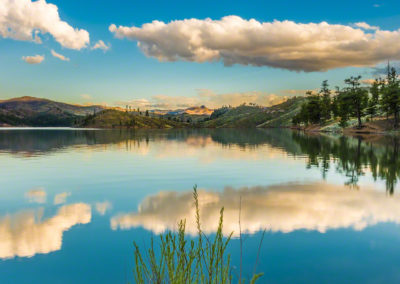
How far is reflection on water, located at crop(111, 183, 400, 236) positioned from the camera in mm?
16500

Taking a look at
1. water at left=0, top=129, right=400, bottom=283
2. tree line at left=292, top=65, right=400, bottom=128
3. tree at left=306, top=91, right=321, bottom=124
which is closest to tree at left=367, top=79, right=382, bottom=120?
tree line at left=292, top=65, right=400, bottom=128

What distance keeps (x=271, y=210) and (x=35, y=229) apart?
1303cm

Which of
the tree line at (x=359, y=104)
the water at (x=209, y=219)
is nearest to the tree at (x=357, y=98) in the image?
the tree line at (x=359, y=104)

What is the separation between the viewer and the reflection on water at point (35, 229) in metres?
13.6

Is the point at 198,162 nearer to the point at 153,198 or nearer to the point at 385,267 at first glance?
the point at 153,198

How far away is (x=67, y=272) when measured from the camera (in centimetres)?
1178

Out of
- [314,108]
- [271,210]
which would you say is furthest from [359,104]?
[271,210]

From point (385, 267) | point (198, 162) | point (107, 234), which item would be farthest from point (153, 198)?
point (198, 162)

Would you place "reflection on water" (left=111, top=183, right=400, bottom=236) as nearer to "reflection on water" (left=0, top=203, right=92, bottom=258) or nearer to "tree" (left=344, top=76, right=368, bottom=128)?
"reflection on water" (left=0, top=203, right=92, bottom=258)

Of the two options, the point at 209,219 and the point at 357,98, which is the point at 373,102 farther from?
the point at 209,219

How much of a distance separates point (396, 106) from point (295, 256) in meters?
132

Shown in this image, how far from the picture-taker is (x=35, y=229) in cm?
1588

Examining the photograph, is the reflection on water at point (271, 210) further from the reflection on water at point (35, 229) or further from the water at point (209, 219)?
the reflection on water at point (35, 229)

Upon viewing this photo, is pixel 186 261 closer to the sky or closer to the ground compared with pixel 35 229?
closer to the sky
